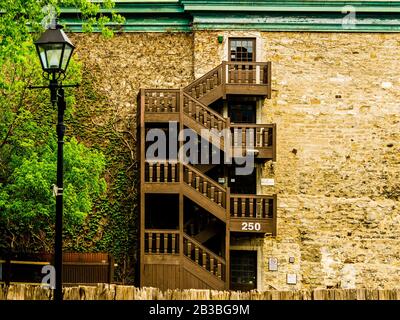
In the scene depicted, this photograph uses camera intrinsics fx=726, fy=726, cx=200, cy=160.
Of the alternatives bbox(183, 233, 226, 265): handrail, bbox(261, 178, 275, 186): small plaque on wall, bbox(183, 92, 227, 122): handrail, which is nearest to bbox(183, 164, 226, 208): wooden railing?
bbox(183, 233, 226, 265): handrail

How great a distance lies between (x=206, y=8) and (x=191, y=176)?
6253 millimetres

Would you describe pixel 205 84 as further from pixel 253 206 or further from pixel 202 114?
pixel 253 206

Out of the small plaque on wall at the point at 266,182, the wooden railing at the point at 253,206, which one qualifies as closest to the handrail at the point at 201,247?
the wooden railing at the point at 253,206

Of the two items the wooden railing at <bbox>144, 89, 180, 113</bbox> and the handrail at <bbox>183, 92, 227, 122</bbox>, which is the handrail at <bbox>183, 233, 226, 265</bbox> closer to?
the handrail at <bbox>183, 92, 227, 122</bbox>

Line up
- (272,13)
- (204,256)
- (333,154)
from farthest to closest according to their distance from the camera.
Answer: (272,13) → (333,154) → (204,256)

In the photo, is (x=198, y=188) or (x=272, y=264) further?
(x=272, y=264)

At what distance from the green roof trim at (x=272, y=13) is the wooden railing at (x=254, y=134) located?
156 inches

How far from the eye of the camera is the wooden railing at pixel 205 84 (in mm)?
23188

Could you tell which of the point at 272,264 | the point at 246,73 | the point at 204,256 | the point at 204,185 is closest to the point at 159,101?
the point at 204,185

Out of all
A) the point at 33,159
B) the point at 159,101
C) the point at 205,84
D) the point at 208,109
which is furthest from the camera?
the point at 205,84

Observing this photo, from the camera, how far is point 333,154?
24.6 metres

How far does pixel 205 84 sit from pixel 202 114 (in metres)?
1.30

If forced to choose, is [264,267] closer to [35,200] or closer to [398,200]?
[398,200]

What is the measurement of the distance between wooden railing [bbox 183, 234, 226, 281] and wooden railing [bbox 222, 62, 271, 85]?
17.7ft
